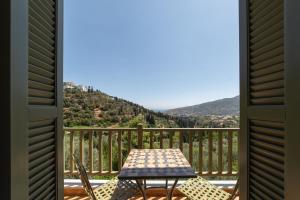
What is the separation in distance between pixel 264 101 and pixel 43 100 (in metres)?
0.95

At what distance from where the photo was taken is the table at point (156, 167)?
2563mm

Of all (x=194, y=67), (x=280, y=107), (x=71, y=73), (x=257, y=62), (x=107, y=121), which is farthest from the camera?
(x=194, y=67)

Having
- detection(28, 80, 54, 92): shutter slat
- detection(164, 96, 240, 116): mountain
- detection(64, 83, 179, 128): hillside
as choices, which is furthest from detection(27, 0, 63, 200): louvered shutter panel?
detection(164, 96, 240, 116): mountain

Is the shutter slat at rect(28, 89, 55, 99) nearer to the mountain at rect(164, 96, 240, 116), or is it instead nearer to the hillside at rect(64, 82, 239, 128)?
the hillside at rect(64, 82, 239, 128)

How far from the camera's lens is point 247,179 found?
1491 millimetres

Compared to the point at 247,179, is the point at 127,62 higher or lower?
higher

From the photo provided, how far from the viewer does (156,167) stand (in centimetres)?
287

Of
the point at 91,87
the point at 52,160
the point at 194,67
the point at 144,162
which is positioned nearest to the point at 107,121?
the point at 91,87

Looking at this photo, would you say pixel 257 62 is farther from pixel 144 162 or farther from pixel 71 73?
pixel 71 73

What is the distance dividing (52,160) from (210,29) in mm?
7339

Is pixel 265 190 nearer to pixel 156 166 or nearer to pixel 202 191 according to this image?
pixel 156 166

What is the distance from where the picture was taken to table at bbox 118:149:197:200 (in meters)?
2.56

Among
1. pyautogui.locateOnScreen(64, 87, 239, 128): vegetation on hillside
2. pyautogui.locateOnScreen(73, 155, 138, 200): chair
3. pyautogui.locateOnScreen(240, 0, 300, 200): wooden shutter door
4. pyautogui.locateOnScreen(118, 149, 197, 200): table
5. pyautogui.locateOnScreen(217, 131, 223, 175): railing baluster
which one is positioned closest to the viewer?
pyautogui.locateOnScreen(240, 0, 300, 200): wooden shutter door

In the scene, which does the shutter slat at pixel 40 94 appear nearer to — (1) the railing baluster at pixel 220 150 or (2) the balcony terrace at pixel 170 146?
(2) the balcony terrace at pixel 170 146
